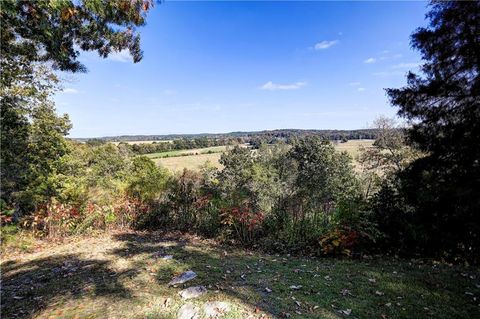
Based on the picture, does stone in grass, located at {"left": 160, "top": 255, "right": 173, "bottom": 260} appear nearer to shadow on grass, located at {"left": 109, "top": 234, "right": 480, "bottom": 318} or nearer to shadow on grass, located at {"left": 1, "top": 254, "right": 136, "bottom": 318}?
shadow on grass, located at {"left": 109, "top": 234, "right": 480, "bottom": 318}

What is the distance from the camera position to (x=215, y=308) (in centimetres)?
A: 339

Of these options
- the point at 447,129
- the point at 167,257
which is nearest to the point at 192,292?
the point at 167,257

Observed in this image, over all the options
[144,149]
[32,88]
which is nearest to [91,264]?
[32,88]

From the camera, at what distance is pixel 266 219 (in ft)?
22.8

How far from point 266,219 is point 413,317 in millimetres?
3878

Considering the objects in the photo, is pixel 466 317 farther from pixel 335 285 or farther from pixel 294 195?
pixel 294 195

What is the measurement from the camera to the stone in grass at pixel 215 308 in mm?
3275

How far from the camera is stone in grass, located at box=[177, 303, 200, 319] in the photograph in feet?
10.7

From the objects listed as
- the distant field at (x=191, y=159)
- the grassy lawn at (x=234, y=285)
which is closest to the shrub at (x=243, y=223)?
the grassy lawn at (x=234, y=285)

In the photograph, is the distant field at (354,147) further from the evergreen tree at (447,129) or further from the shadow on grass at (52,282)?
the shadow on grass at (52,282)

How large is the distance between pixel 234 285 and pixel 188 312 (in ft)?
3.31

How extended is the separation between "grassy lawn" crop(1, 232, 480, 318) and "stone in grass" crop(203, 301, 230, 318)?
0.08 meters

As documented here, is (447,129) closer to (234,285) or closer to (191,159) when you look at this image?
(234,285)

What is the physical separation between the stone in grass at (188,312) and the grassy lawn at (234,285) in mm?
95
